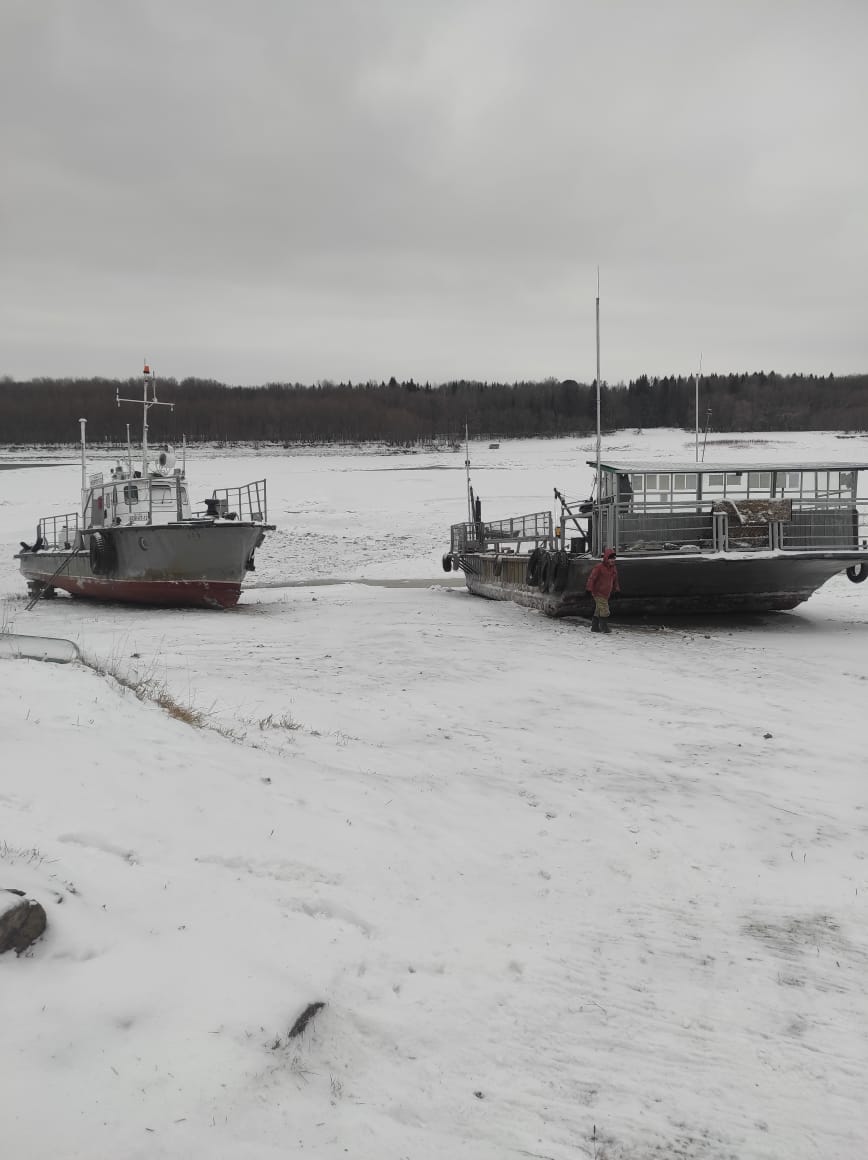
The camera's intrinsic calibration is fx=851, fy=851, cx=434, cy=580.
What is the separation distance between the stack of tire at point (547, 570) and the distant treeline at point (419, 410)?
316 feet

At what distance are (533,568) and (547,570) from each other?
913 mm

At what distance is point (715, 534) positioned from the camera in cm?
1582

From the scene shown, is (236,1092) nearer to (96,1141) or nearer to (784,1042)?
(96,1141)

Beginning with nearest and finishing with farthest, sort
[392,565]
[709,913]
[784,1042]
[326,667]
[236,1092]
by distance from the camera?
1. [236,1092]
2. [784,1042]
3. [709,913]
4. [326,667]
5. [392,565]

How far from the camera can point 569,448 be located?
9575 cm

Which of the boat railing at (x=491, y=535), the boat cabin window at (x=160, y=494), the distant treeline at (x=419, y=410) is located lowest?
the boat railing at (x=491, y=535)

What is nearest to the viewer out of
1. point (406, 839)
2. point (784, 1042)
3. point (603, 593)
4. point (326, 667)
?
point (784, 1042)

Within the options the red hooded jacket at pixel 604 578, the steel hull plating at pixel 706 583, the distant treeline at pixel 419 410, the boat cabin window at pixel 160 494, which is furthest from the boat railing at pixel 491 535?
the distant treeline at pixel 419 410

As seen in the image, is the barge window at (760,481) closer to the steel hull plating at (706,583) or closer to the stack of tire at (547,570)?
the steel hull plating at (706,583)

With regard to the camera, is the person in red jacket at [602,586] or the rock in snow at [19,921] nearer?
the rock in snow at [19,921]

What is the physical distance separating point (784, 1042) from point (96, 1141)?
2812 millimetres

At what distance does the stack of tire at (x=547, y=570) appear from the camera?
56.0 ft

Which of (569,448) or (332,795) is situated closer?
(332,795)

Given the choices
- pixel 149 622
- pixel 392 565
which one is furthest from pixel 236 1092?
pixel 392 565
